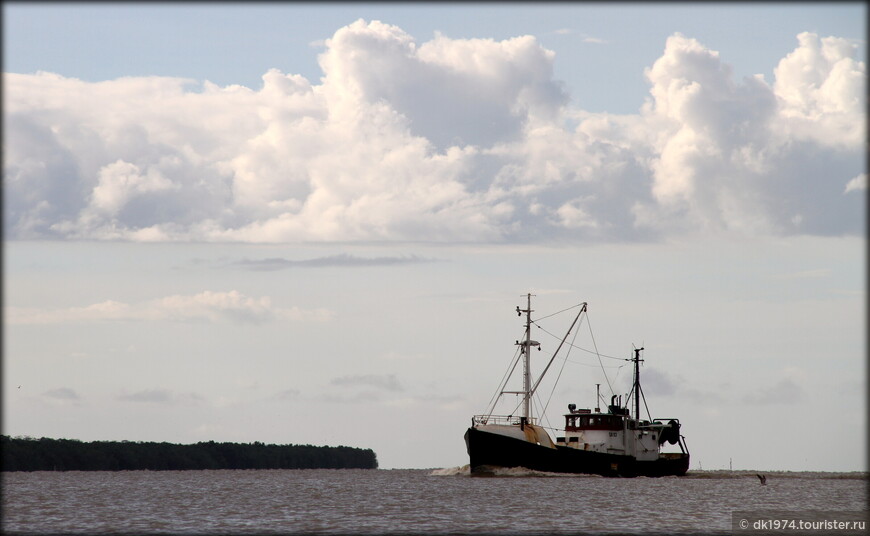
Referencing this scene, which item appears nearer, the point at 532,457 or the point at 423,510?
the point at 423,510

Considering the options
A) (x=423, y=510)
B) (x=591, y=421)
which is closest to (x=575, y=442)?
(x=591, y=421)

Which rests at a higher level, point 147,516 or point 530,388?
point 530,388

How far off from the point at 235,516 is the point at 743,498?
5208 cm

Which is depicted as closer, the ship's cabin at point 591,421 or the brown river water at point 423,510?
the brown river water at point 423,510

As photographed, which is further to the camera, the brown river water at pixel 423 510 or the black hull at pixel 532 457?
the black hull at pixel 532 457

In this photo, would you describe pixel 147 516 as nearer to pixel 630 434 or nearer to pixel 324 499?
pixel 324 499

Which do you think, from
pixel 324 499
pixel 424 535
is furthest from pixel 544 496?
pixel 424 535

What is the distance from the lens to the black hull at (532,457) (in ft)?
417

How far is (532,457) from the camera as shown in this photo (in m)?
128

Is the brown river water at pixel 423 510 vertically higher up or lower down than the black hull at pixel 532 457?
lower down

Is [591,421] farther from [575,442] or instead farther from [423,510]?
[423,510]

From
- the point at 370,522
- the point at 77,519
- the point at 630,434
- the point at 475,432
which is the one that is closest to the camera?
the point at 370,522

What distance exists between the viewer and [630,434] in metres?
142

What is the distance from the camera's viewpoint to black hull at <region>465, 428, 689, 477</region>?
12719 centimetres
